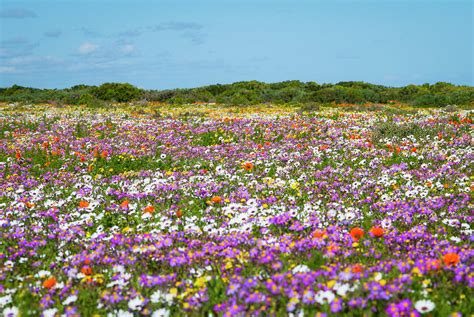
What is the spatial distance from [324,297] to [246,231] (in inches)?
88.7

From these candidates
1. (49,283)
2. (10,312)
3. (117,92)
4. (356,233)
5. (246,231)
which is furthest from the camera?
(117,92)

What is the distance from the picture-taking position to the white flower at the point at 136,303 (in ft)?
15.3

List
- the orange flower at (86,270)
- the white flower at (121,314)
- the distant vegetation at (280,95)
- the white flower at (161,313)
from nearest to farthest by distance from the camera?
the white flower at (161,313) → the white flower at (121,314) → the orange flower at (86,270) → the distant vegetation at (280,95)

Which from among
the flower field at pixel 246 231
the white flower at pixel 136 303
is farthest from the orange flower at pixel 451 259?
the white flower at pixel 136 303

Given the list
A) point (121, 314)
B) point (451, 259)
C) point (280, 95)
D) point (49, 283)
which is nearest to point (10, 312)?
point (49, 283)

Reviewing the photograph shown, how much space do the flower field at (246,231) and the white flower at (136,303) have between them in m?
0.01

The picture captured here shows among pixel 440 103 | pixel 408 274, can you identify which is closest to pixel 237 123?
pixel 408 274

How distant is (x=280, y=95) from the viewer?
54.5 metres

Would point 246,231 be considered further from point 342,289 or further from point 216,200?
point 342,289

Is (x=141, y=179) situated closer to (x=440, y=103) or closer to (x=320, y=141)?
(x=320, y=141)

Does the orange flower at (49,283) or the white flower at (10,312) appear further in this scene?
the orange flower at (49,283)

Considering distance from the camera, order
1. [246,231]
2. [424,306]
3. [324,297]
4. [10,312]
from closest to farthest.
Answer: [424,306], [324,297], [10,312], [246,231]

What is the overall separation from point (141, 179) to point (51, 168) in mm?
4005

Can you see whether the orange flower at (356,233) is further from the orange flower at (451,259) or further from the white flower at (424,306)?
the white flower at (424,306)
